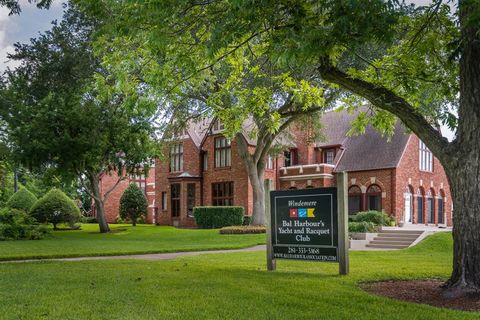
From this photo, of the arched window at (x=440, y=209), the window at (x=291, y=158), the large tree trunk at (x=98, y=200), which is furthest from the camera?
the window at (x=291, y=158)

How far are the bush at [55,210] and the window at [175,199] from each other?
863 centimetres

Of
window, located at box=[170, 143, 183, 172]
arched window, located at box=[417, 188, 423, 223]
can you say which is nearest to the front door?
arched window, located at box=[417, 188, 423, 223]

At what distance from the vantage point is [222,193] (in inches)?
1608

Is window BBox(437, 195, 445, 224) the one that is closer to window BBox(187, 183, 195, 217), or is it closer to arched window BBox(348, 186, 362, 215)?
arched window BBox(348, 186, 362, 215)

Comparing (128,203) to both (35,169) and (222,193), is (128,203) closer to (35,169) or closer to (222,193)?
(222,193)

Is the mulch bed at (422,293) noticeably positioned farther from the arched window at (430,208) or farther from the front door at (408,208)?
the arched window at (430,208)

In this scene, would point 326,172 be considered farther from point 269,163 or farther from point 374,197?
point 269,163

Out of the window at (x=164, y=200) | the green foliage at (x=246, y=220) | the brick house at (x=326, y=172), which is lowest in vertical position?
the green foliage at (x=246, y=220)

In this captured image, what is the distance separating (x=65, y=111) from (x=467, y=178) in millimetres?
21925

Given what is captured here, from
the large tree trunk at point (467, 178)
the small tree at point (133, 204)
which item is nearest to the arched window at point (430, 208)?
the small tree at point (133, 204)

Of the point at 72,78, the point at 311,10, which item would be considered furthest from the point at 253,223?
the point at 311,10

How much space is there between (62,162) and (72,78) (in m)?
5.34

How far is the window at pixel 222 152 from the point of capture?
133 ft

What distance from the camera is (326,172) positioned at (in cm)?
3731
